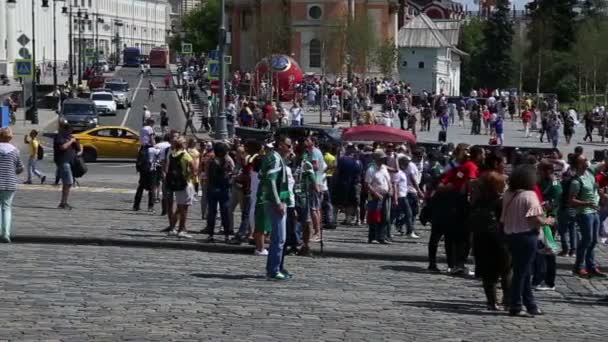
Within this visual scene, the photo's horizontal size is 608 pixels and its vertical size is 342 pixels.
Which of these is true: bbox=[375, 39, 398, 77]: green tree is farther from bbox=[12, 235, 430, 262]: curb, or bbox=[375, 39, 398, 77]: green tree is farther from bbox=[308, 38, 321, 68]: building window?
bbox=[12, 235, 430, 262]: curb

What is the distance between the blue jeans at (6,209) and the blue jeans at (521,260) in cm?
773

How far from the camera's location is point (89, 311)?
12789 millimetres

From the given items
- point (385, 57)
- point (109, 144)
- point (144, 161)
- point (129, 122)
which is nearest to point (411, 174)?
point (144, 161)

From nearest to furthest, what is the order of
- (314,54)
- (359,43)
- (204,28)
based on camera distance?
1. (359,43)
2. (314,54)
3. (204,28)

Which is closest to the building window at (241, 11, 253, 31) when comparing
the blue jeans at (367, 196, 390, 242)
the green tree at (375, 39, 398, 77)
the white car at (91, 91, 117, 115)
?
the green tree at (375, 39, 398, 77)

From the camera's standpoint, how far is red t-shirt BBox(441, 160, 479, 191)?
1706cm

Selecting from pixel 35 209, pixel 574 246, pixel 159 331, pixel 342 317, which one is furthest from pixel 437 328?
pixel 35 209

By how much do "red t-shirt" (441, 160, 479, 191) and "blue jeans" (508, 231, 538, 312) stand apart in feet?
11.4

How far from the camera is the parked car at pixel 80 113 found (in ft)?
183

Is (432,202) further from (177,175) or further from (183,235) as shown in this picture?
(183,235)

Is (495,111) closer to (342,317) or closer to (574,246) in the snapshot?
(574,246)

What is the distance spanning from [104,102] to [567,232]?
175 feet

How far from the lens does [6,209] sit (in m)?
18.3

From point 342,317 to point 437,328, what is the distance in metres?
1.00
